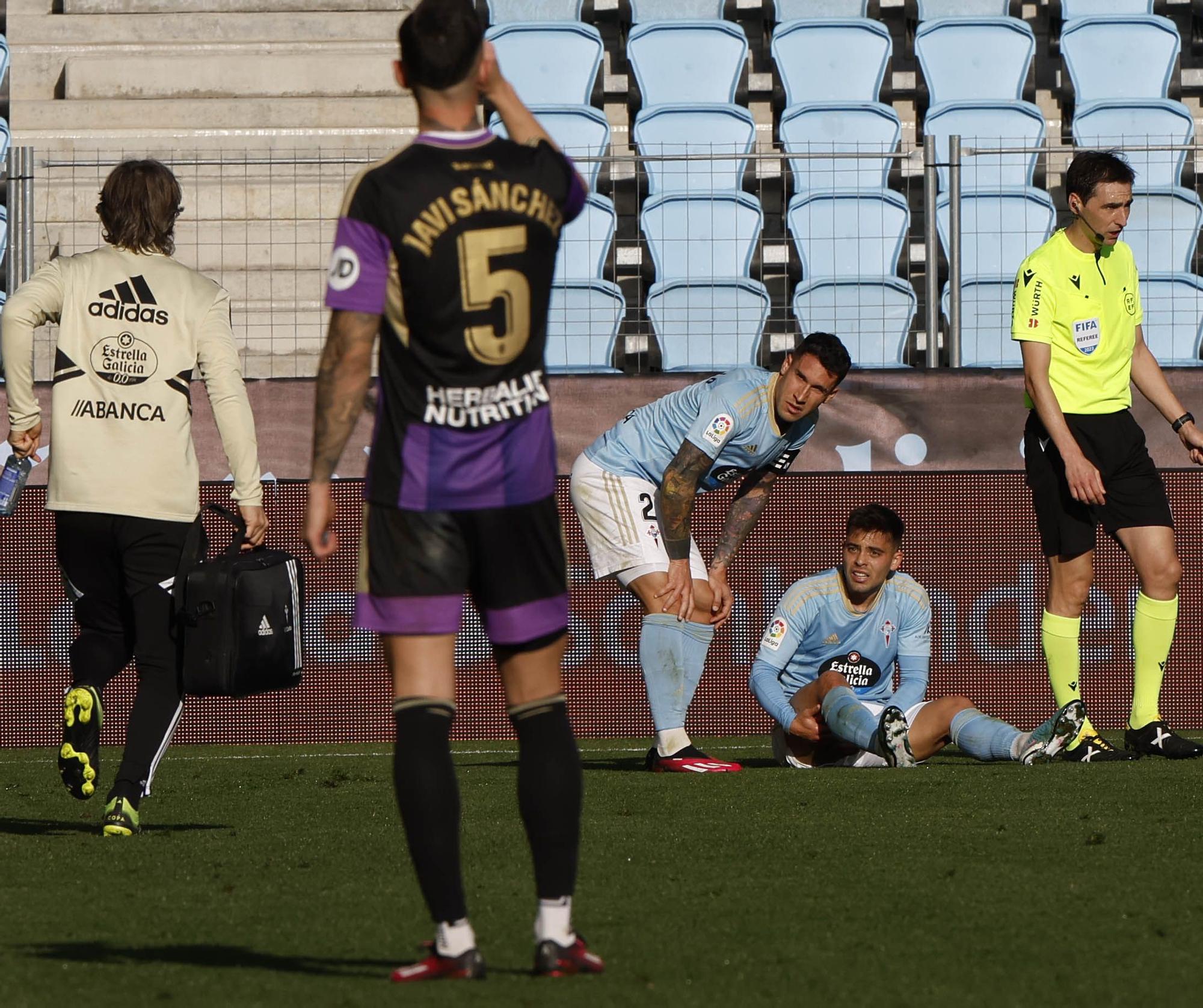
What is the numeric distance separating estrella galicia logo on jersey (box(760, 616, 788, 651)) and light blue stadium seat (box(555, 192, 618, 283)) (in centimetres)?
370

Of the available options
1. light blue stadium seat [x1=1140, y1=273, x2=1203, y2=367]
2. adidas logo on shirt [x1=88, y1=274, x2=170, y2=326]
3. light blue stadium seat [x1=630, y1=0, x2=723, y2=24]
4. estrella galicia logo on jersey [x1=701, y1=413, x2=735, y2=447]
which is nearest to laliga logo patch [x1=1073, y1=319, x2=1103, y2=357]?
estrella galicia logo on jersey [x1=701, y1=413, x2=735, y2=447]

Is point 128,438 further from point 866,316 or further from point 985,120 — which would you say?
point 985,120

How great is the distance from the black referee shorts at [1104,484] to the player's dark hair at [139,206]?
136 inches

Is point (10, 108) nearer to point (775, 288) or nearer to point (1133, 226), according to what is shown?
point (775, 288)

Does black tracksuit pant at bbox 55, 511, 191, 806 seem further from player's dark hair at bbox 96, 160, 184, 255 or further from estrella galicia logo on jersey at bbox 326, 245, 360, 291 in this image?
estrella galicia logo on jersey at bbox 326, 245, 360, 291

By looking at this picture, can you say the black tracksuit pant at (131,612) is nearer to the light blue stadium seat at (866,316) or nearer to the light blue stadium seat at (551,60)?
the light blue stadium seat at (866,316)

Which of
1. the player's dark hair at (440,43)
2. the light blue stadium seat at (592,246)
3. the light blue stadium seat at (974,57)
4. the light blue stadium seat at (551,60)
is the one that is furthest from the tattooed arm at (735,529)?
the light blue stadium seat at (974,57)

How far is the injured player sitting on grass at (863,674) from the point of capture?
742 centimetres

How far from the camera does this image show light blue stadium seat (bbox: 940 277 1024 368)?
10.5 m

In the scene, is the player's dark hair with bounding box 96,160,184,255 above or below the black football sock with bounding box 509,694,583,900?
above

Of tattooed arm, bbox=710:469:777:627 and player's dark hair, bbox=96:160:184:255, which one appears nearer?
player's dark hair, bbox=96:160:184:255

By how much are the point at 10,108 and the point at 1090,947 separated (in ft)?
39.9

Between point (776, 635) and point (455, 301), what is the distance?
15.4 feet

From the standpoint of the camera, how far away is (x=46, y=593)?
953 cm
